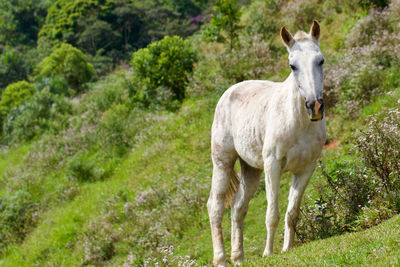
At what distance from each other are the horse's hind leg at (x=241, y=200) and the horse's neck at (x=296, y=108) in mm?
1414

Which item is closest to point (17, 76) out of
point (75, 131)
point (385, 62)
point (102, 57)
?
point (102, 57)

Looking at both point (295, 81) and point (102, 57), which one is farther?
point (102, 57)

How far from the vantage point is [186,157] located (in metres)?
12.3

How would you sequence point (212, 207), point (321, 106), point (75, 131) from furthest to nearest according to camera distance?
1. point (75, 131)
2. point (212, 207)
3. point (321, 106)

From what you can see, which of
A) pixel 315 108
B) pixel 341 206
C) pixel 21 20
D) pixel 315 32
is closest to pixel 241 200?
pixel 341 206

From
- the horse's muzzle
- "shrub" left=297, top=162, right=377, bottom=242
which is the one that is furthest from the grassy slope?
the horse's muzzle

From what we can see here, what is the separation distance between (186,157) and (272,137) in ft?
26.6

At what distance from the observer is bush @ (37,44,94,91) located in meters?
27.2

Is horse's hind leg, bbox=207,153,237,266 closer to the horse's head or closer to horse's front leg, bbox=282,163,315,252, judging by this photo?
horse's front leg, bbox=282,163,315,252

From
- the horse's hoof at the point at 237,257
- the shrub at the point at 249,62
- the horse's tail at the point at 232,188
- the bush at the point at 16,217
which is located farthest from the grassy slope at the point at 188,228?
the shrub at the point at 249,62

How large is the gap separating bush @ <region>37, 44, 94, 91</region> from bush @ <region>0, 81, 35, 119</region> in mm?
1532

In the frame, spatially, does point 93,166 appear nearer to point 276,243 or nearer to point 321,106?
point 276,243

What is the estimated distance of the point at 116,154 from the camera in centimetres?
1537

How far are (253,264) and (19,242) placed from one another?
10.3 meters
